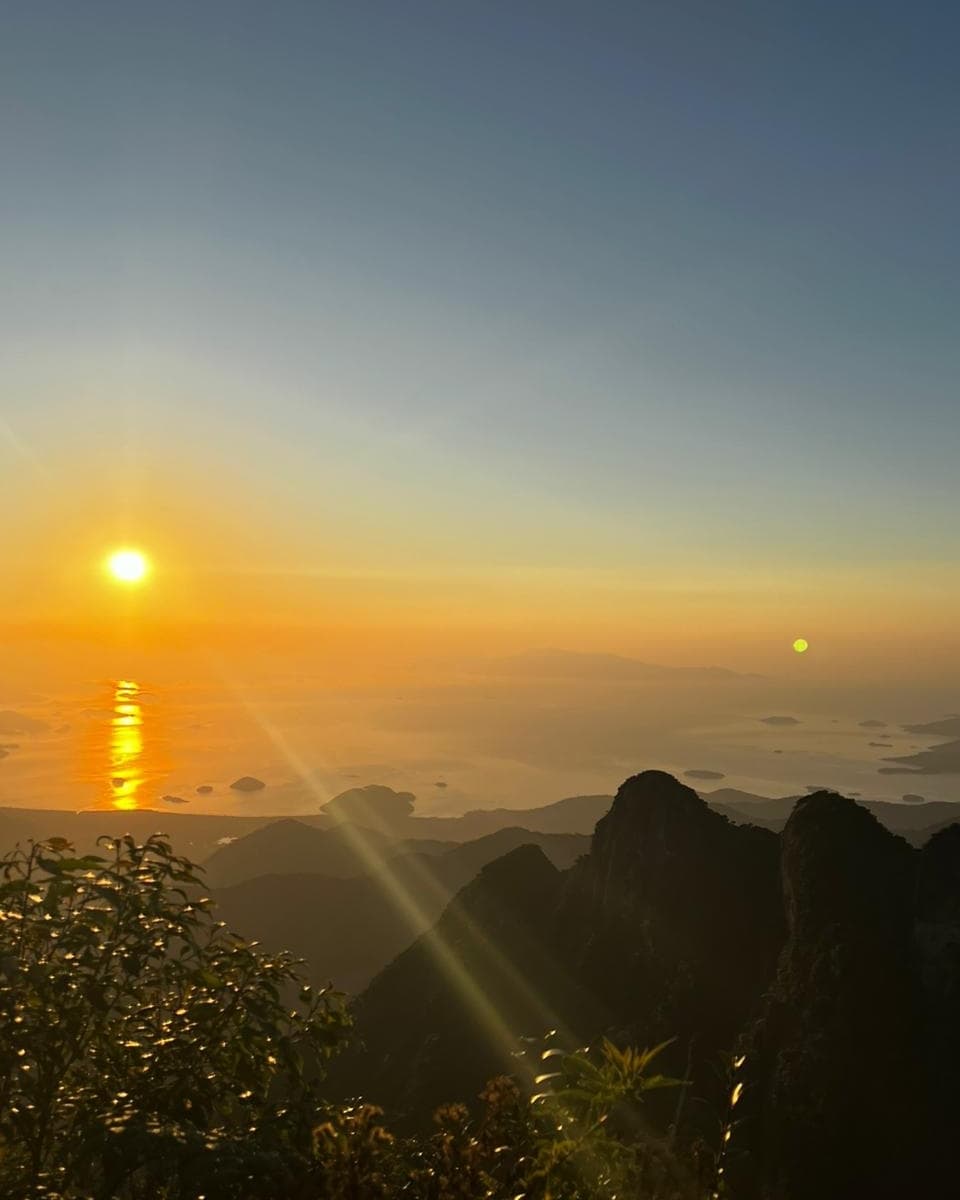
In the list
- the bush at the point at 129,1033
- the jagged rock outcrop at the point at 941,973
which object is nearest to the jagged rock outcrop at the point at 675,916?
the jagged rock outcrop at the point at 941,973

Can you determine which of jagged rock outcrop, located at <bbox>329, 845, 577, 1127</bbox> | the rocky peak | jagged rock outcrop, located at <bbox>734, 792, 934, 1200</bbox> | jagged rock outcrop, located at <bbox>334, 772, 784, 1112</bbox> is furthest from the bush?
jagged rock outcrop, located at <bbox>329, 845, 577, 1127</bbox>

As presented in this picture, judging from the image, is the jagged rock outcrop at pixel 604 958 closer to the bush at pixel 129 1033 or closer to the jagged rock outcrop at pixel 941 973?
the jagged rock outcrop at pixel 941 973

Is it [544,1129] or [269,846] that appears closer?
[544,1129]

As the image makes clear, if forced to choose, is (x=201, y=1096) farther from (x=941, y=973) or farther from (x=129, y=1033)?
(x=941, y=973)

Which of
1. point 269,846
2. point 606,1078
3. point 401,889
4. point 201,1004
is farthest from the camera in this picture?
point 269,846

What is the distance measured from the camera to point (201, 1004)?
5617 millimetres

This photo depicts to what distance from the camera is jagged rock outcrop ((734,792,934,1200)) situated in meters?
24.3

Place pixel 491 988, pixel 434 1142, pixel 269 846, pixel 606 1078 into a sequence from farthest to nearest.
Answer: pixel 269 846, pixel 491 988, pixel 434 1142, pixel 606 1078

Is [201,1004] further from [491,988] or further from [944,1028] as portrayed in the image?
[491,988]

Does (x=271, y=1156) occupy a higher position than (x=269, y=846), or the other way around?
(x=271, y=1156)

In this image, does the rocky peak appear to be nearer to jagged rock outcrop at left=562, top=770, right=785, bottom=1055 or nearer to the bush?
jagged rock outcrop at left=562, top=770, right=785, bottom=1055

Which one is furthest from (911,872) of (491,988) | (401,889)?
(401,889)

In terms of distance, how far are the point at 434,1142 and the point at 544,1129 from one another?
739 mm

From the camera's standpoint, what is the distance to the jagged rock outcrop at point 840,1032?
24312mm
